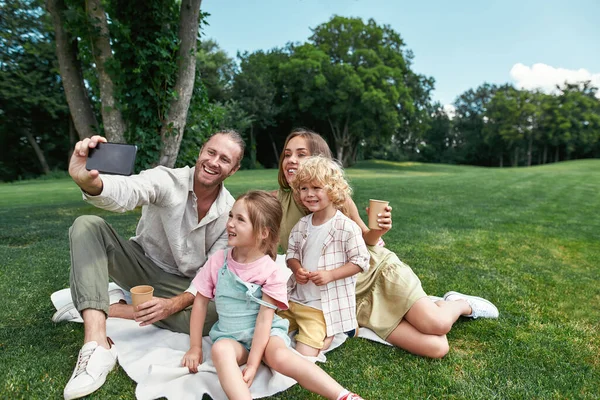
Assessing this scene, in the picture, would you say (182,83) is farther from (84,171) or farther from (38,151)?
(38,151)

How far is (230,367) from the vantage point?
6.79 ft

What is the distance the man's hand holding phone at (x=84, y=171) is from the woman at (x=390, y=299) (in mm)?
1240

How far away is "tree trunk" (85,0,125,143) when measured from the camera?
690 centimetres

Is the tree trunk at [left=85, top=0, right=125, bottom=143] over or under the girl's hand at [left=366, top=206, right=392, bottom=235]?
over

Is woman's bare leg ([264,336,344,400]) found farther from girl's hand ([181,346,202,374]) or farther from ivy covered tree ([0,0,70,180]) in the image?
ivy covered tree ([0,0,70,180])

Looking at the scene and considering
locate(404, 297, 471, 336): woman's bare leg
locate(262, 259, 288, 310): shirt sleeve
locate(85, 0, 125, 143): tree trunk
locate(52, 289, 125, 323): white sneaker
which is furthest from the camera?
locate(85, 0, 125, 143): tree trunk

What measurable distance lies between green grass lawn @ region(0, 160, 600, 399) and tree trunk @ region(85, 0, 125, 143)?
174 cm

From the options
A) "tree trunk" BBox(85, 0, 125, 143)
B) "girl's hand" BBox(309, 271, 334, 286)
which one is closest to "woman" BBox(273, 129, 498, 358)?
"girl's hand" BBox(309, 271, 334, 286)

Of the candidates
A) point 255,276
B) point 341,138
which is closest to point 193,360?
point 255,276

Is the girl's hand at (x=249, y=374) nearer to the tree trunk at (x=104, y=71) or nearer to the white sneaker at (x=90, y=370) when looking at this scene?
the white sneaker at (x=90, y=370)

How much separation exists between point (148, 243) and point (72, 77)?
633 cm

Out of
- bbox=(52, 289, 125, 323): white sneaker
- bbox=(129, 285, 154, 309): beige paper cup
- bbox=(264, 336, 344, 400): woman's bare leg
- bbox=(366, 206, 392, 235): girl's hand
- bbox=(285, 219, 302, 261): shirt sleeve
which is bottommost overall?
bbox=(52, 289, 125, 323): white sneaker

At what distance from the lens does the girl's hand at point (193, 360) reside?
232cm

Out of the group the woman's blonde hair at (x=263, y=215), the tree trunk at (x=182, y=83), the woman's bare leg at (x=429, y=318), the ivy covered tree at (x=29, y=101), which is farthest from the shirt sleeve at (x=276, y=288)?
the ivy covered tree at (x=29, y=101)
